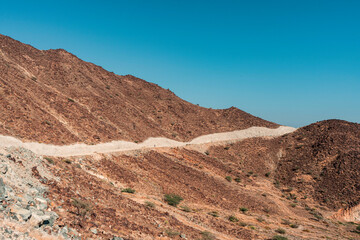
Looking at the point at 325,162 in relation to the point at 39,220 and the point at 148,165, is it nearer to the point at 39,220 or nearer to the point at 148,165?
the point at 148,165

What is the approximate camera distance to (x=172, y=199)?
21828 mm

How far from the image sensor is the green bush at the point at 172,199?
69.3 feet

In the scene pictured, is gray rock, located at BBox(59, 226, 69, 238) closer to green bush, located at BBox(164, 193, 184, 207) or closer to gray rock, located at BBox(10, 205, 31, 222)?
gray rock, located at BBox(10, 205, 31, 222)

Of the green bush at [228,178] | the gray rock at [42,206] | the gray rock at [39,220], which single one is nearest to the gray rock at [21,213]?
the gray rock at [39,220]

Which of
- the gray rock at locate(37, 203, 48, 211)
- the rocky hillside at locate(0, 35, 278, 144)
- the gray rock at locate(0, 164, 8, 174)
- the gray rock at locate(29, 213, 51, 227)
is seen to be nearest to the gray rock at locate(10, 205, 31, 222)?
the gray rock at locate(29, 213, 51, 227)

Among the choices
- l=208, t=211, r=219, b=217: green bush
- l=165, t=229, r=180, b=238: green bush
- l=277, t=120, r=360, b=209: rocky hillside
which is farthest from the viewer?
l=277, t=120, r=360, b=209: rocky hillside

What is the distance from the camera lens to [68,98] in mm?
40406

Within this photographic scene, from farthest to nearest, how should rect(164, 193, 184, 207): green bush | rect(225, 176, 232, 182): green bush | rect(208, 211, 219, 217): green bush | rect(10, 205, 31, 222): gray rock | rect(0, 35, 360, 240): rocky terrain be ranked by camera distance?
rect(225, 176, 232, 182): green bush
rect(164, 193, 184, 207): green bush
rect(208, 211, 219, 217): green bush
rect(0, 35, 360, 240): rocky terrain
rect(10, 205, 31, 222): gray rock

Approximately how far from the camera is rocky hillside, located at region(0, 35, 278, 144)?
1139 inches

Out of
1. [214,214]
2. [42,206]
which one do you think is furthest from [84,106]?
[42,206]

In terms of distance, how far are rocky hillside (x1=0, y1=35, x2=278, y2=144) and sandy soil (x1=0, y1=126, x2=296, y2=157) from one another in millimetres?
1290

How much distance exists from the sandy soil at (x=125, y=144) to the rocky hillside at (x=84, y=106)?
1.29 m

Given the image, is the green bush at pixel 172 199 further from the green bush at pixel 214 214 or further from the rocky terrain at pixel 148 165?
the green bush at pixel 214 214

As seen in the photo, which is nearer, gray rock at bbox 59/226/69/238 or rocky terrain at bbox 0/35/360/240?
gray rock at bbox 59/226/69/238
